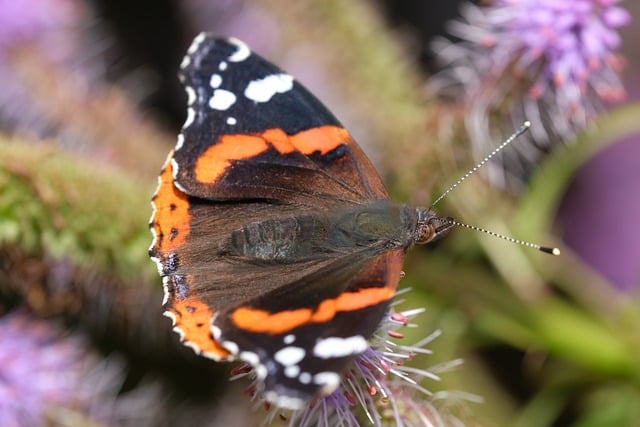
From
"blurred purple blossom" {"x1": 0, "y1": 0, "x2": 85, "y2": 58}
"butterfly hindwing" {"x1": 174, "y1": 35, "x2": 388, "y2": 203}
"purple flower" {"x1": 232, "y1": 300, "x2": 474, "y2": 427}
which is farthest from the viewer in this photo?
"blurred purple blossom" {"x1": 0, "y1": 0, "x2": 85, "y2": 58}

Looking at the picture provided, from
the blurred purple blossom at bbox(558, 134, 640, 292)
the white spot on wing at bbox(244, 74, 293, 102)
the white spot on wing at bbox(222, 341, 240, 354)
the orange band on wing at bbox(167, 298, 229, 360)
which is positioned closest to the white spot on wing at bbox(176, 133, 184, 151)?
the white spot on wing at bbox(244, 74, 293, 102)

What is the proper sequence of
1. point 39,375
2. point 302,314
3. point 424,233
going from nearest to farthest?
point 302,314, point 424,233, point 39,375

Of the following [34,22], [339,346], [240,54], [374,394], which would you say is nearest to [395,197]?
[240,54]

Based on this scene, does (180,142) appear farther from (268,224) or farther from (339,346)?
(339,346)

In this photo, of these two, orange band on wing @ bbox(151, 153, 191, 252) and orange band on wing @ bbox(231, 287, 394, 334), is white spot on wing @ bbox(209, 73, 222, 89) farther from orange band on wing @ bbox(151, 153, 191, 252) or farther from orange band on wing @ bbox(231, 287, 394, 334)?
orange band on wing @ bbox(231, 287, 394, 334)

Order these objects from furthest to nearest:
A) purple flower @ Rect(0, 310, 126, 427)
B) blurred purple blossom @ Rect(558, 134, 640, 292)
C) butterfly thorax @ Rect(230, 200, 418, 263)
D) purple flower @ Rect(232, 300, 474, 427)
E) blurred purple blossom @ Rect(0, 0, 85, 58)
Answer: blurred purple blossom @ Rect(558, 134, 640, 292) < blurred purple blossom @ Rect(0, 0, 85, 58) < purple flower @ Rect(0, 310, 126, 427) < butterfly thorax @ Rect(230, 200, 418, 263) < purple flower @ Rect(232, 300, 474, 427)

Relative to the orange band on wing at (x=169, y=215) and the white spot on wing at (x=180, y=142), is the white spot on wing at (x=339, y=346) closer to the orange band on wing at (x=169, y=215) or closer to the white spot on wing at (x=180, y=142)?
the orange band on wing at (x=169, y=215)
